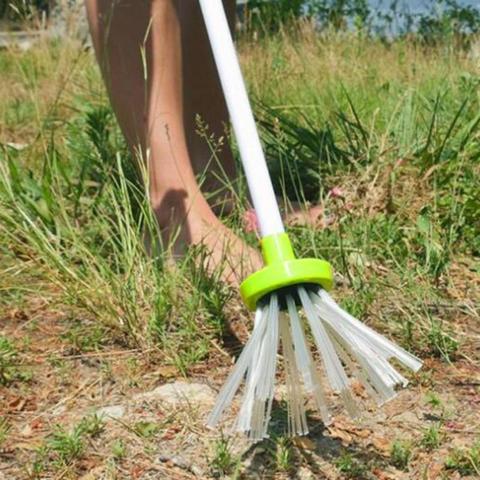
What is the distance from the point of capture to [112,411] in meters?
1.38

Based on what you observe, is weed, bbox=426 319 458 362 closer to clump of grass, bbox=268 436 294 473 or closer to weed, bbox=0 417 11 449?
clump of grass, bbox=268 436 294 473

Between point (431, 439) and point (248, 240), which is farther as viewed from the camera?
point (248, 240)

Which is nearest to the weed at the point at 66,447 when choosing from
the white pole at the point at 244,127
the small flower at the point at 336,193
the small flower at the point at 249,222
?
the white pole at the point at 244,127

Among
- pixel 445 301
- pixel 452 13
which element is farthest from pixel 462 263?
pixel 452 13

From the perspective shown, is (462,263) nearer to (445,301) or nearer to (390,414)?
(445,301)

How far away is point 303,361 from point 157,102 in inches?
30.8

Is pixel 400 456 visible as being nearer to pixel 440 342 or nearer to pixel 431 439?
pixel 431 439

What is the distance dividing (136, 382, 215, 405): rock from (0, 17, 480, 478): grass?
3 cm

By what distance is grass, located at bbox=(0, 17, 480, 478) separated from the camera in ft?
4.91

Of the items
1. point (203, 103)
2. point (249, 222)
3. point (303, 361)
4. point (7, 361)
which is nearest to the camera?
point (303, 361)

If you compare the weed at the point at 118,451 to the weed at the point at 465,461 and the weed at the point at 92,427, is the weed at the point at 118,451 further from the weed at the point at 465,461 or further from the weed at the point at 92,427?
the weed at the point at 465,461

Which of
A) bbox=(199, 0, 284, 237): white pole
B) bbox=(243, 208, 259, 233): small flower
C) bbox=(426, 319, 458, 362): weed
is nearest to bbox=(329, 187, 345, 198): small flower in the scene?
bbox=(243, 208, 259, 233): small flower

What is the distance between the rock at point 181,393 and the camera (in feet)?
4.55

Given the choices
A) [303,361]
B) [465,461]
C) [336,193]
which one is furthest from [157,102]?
[465,461]
